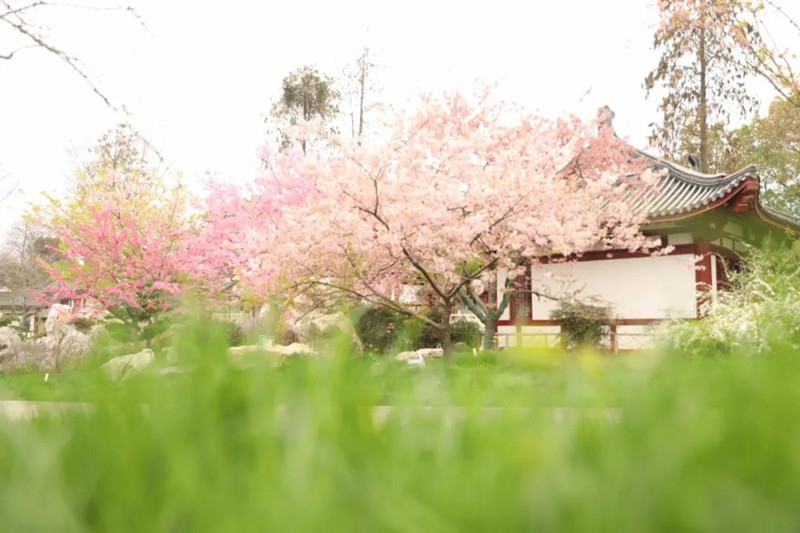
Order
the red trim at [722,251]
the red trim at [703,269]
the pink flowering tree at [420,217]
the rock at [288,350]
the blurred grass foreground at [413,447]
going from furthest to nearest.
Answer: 1. the red trim at [722,251]
2. the red trim at [703,269]
3. the pink flowering tree at [420,217]
4. the rock at [288,350]
5. the blurred grass foreground at [413,447]

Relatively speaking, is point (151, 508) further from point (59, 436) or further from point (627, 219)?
point (627, 219)

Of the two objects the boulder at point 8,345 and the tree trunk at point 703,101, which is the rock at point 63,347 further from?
the tree trunk at point 703,101

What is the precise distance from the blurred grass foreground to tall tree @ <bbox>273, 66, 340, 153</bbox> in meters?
25.3

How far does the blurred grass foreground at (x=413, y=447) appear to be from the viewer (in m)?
0.61

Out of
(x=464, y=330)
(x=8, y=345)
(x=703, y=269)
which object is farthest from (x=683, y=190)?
(x=8, y=345)

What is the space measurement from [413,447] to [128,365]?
17.0 inches

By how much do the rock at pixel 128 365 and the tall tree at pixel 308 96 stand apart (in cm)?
2520

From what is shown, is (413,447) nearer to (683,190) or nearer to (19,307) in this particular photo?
(683,190)

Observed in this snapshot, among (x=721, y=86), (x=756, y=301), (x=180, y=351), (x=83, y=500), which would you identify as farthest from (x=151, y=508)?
(x=721, y=86)

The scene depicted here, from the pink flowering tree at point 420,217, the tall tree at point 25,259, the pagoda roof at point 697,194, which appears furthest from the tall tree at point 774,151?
the tall tree at point 25,259

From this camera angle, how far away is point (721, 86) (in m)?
22.0

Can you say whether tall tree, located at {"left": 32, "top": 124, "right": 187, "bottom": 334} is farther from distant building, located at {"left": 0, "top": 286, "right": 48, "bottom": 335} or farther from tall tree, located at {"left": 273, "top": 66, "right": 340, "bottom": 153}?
distant building, located at {"left": 0, "top": 286, "right": 48, "bottom": 335}

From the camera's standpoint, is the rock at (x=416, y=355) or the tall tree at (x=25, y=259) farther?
the tall tree at (x=25, y=259)

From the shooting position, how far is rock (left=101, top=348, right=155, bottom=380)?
3.12 ft
